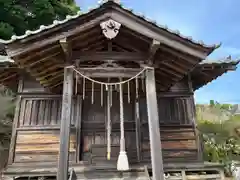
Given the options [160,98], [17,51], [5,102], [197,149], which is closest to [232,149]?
[197,149]

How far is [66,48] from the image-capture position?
484cm

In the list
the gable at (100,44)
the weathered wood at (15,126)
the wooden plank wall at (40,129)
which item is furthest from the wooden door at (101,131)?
the gable at (100,44)

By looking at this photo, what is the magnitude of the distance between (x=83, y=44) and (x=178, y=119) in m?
3.83

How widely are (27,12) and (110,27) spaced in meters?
11.2

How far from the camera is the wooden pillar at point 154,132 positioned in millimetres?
4402

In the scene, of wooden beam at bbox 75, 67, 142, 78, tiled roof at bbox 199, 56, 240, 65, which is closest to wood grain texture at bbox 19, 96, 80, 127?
wooden beam at bbox 75, 67, 142, 78

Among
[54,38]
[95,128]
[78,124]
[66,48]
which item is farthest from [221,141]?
[54,38]

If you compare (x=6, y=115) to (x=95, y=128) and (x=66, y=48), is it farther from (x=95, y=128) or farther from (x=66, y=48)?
(x=66, y=48)

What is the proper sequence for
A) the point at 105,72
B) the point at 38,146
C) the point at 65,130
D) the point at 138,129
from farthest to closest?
the point at 138,129 < the point at 38,146 < the point at 105,72 < the point at 65,130

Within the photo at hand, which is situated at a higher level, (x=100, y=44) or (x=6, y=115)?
(x=100, y=44)

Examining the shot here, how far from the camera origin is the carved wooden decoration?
479 cm

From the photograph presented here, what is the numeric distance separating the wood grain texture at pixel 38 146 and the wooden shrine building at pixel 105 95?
0.09 ft

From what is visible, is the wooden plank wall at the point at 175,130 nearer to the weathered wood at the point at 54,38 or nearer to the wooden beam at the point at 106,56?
the wooden beam at the point at 106,56

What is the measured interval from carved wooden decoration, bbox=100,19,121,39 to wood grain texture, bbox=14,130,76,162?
3.46m
